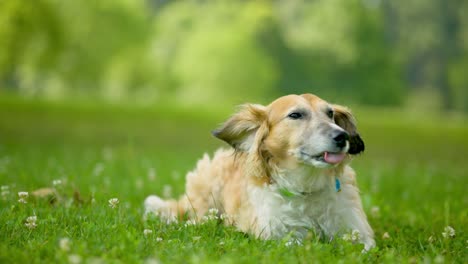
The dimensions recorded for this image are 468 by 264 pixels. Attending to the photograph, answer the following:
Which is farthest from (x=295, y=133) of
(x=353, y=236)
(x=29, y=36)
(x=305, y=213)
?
(x=29, y=36)

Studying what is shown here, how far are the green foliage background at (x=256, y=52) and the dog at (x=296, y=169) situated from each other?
2538cm

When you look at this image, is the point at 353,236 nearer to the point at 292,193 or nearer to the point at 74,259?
the point at 292,193

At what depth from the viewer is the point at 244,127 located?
509 centimetres

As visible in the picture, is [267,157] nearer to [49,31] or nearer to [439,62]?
[49,31]

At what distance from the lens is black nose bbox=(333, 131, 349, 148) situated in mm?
4352

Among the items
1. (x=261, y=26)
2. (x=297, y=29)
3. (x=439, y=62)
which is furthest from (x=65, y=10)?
(x=439, y=62)

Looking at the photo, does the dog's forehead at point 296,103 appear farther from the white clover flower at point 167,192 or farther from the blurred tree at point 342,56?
the blurred tree at point 342,56

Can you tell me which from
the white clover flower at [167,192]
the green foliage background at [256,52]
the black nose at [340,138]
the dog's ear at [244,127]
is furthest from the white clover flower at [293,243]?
the green foliage background at [256,52]

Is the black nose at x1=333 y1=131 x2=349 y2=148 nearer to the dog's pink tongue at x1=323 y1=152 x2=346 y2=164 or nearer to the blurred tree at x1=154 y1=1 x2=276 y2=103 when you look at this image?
the dog's pink tongue at x1=323 y1=152 x2=346 y2=164

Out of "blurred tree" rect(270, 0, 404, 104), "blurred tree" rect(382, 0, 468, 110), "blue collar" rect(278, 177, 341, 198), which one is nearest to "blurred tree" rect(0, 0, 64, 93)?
"blurred tree" rect(270, 0, 404, 104)

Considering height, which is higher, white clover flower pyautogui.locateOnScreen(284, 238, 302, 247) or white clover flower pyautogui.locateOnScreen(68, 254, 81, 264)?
white clover flower pyautogui.locateOnScreen(68, 254, 81, 264)

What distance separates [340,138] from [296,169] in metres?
0.56

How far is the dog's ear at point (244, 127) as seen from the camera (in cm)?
507

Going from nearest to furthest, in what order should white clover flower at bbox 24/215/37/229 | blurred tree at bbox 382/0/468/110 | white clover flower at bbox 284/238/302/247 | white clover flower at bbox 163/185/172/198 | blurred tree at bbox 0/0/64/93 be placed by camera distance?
white clover flower at bbox 284/238/302/247 < white clover flower at bbox 24/215/37/229 < white clover flower at bbox 163/185/172/198 < blurred tree at bbox 0/0/64/93 < blurred tree at bbox 382/0/468/110
